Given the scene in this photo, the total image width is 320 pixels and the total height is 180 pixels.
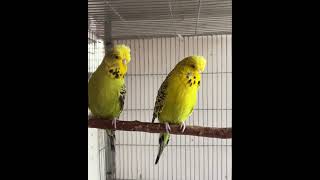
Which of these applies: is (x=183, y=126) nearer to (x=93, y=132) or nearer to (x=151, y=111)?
(x=151, y=111)

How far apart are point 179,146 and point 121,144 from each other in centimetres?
16

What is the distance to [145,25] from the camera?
844mm

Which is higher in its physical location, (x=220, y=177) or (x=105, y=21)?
(x=105, y=21)

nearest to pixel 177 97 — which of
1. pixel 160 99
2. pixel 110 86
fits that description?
pixel 160 99

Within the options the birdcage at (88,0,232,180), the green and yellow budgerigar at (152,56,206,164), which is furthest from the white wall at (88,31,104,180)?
the green and yellow budgerigar at (152,56,206,164)

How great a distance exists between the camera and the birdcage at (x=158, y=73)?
802 millimetres

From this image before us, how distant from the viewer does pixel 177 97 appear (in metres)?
0.90

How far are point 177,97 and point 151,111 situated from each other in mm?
94

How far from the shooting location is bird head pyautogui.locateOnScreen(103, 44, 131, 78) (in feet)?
2.70

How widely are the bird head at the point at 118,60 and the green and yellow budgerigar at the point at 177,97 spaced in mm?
119

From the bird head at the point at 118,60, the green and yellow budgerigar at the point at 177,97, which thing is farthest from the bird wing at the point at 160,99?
the bird head at the point at 118,60
